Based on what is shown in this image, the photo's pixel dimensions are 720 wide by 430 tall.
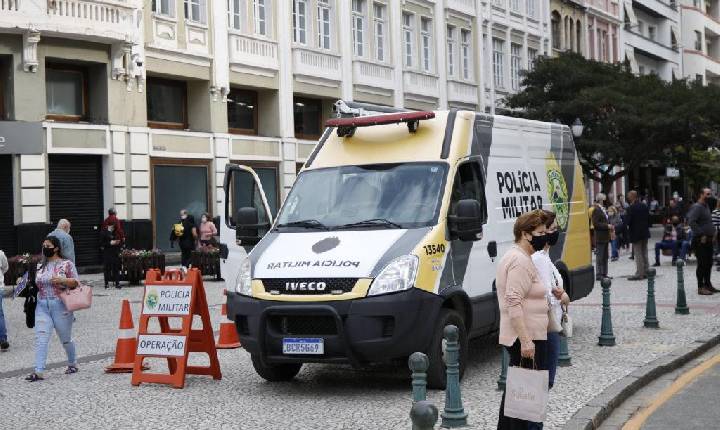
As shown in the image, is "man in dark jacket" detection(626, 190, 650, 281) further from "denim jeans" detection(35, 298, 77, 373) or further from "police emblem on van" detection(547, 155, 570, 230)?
"denim jeans" detection(35, 298, 77, 373)

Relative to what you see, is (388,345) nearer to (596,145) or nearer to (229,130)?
(229,130)

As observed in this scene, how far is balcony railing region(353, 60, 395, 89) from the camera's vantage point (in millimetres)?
38719

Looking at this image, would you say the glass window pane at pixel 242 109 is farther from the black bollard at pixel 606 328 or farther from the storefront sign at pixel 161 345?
the storefront sign at pixel 161 345

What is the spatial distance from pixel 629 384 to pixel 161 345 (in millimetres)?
4473

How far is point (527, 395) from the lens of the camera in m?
6.78

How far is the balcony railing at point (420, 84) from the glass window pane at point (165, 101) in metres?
11.2

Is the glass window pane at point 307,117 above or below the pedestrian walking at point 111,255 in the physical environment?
above

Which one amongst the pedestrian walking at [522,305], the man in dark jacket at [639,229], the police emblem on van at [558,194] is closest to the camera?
the pedestrian walking at [522,305]

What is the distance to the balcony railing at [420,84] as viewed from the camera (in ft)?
137

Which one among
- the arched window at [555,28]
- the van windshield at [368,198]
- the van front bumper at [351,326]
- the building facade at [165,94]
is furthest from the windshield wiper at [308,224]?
the arched window at [555,28]

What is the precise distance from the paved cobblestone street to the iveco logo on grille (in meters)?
0.99

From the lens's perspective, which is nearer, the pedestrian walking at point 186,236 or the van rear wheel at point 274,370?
the van rear wheel at point 274,370

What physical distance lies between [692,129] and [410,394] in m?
39.3

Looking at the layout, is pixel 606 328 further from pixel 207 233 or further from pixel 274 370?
pixel 207 233
